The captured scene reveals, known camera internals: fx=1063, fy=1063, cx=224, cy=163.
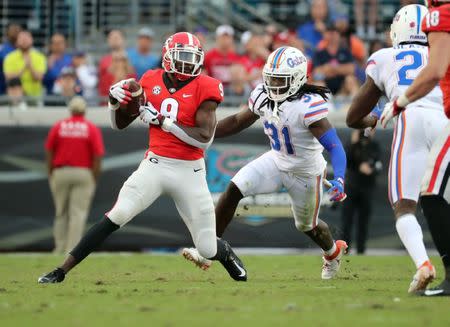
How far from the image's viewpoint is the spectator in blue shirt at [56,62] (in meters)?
15.6

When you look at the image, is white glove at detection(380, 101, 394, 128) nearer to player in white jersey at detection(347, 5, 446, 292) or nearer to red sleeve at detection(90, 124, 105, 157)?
player in white jersey at detection(347, 5, 446, 292)

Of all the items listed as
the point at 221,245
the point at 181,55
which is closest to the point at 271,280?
the point at 221,245

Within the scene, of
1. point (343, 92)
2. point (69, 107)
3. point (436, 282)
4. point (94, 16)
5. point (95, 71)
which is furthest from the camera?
point (94, 16)

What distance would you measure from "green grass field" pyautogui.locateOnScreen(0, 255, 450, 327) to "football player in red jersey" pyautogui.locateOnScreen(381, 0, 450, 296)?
0.42 metres

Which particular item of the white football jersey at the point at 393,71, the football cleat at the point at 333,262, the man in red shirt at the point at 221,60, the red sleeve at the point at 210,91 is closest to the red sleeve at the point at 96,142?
the man in red shirt at the point at 221,60

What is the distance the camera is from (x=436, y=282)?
884 cm

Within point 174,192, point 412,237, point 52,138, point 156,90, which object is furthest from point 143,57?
point 412,237

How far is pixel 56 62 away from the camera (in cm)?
1571

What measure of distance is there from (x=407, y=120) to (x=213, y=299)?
1890 millimetres

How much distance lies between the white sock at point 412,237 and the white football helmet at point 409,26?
1465mm

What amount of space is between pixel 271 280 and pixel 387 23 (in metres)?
10.4

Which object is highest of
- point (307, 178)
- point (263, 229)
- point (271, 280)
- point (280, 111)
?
point (280, 111)

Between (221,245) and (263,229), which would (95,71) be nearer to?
(263,229)

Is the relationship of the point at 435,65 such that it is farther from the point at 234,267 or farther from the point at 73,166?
the point at 73,166
